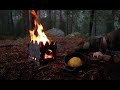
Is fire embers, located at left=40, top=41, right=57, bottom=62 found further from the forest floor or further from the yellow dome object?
the yellow dome object

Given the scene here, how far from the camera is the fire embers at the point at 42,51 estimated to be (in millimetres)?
7199

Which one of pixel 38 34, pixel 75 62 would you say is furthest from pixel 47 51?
pixel 75 62

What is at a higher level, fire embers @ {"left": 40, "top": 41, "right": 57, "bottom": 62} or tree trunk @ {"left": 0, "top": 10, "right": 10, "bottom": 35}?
tree trunk @ {"left": 0, "top": 10, "right": 10, "bottom": 35}

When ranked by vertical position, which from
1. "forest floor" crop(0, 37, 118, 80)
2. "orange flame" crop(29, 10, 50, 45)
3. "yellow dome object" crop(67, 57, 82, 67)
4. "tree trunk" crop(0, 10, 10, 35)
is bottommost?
"forest floor" crop(0, 37, 118, 80)

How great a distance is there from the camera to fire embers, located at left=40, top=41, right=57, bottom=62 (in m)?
7.22

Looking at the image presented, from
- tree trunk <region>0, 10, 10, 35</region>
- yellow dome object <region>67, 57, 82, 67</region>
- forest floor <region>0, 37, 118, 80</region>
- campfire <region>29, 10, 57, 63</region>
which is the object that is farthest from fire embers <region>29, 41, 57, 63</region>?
tree trunk <region>0, 10, 10, 35</region>

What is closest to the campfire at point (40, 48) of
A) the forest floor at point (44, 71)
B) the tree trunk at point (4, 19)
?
the forest floor at point (44, 71)

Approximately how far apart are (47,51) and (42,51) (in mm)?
359

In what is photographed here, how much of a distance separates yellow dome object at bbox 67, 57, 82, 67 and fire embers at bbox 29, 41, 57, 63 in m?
1.06

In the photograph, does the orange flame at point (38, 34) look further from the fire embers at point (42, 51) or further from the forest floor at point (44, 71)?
the forest floor at point (44, 71)

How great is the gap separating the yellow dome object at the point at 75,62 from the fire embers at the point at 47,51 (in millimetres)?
1037

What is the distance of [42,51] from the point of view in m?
7.22
